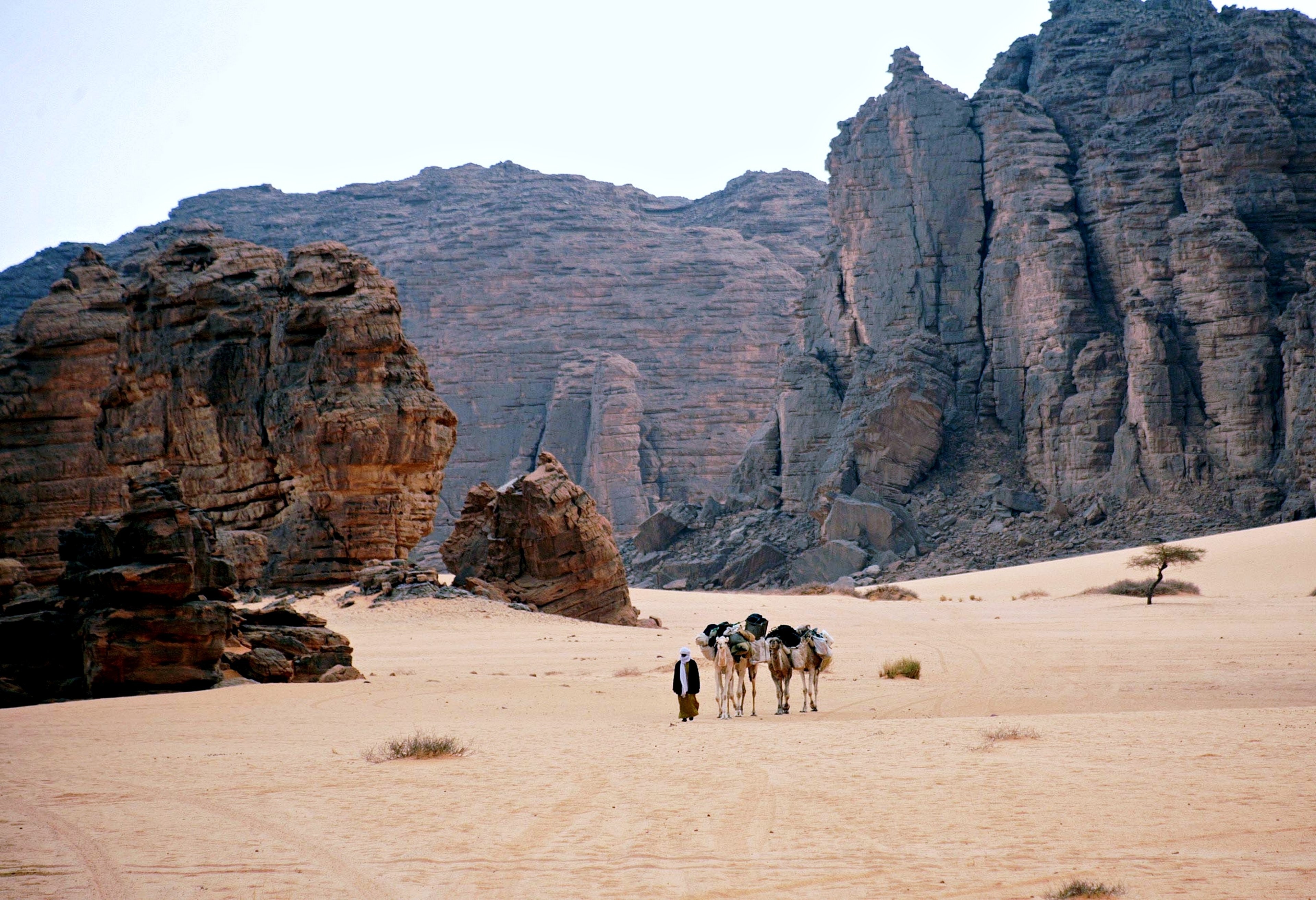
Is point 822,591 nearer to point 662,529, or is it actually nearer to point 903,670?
point 662,529

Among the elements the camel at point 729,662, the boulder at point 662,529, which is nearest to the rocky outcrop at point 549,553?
the camel at point 729,662

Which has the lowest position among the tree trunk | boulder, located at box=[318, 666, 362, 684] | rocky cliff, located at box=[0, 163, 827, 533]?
the tree trunk

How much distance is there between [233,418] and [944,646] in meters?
18.0

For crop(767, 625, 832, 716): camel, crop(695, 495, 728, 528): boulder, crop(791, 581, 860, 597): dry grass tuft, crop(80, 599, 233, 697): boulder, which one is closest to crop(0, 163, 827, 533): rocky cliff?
crop(695, 495, 728, 528): boulder

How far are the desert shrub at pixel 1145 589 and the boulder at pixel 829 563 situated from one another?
19.1 m

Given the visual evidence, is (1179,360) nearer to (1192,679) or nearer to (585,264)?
(1192,679)

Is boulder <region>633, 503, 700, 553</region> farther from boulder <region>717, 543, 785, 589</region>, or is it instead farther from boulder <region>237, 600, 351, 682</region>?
boulder <region>237, 600, 351, 682</region>

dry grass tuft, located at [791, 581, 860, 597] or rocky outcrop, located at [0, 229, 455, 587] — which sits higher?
rocky outcrop, located at [0, 229, 455, 587]

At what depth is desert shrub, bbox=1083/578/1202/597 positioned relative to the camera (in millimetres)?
26062

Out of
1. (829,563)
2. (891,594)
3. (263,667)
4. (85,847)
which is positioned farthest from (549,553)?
(829,563)

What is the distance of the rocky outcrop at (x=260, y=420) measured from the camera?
25.2 meters

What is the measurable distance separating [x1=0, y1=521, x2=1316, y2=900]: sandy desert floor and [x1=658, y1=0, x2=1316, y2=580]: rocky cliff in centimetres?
3200

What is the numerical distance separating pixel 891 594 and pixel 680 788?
27459 mm

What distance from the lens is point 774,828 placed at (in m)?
6.43
